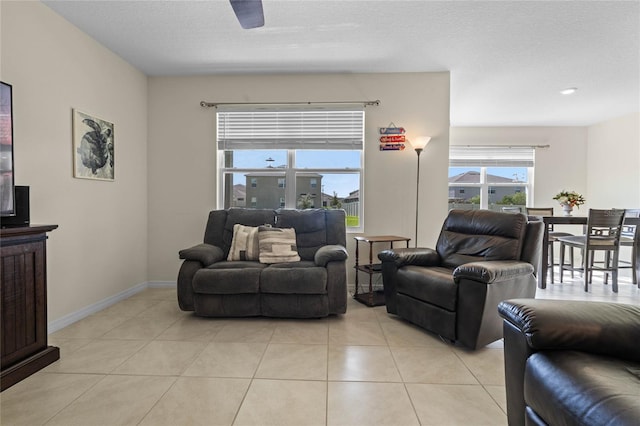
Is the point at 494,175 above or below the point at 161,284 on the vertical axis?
above

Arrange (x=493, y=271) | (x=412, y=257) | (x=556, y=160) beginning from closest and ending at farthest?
(x=493, y=271) < (x=412, y=257) < (x=556, y=160)

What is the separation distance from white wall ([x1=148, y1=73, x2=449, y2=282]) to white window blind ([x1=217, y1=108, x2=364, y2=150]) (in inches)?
5.6

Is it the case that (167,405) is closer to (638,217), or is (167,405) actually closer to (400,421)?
(400,421)

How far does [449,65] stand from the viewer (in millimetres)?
3424

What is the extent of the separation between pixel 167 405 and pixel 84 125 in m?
2.55

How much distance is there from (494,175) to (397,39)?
158 inches

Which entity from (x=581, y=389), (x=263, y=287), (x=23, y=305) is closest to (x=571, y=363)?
(x=581, y=389)

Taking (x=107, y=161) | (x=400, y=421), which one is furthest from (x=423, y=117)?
(x=107, y=161)

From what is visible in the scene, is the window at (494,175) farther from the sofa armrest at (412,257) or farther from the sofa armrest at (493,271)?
the sofa armrest at (493,271)

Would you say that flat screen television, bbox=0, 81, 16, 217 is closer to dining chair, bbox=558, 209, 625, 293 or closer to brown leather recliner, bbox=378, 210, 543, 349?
brown leather recliner, bbox=378, 210, 543, 349

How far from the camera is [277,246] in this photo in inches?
123

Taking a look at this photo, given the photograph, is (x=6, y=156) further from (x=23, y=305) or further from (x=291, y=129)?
(x=291, y=129)

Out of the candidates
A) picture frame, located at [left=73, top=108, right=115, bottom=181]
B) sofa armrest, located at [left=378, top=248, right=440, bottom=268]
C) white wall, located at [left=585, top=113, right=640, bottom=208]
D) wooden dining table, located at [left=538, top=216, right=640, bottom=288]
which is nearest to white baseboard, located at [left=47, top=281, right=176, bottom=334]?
picture frame, located at [left=73, top=108, right=115, bottom=181]

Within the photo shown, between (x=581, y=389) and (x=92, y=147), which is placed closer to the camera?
(x=581, y=389)
